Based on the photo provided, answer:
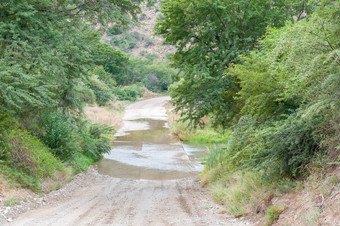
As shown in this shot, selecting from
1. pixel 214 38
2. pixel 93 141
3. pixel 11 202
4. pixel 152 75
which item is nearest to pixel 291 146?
pixel 11 202

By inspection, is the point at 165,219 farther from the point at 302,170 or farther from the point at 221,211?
the point at 302,170

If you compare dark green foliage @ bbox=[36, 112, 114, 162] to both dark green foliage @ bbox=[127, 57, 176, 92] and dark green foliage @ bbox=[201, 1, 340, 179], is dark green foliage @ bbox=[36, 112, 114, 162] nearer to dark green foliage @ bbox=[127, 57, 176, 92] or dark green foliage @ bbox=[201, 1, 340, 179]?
dark green foliage @ bbox=[201, 1, 340, 179]

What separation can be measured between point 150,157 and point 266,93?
1295 cm

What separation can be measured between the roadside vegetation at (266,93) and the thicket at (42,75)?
3.14 meters

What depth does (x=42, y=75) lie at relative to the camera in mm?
12281

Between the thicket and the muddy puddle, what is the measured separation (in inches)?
100

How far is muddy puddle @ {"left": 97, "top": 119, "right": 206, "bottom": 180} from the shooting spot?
671 inches

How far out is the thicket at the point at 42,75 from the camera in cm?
1055

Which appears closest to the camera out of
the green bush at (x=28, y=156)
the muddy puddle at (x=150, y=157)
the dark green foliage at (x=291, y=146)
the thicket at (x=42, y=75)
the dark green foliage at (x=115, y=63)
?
the dark green foliage at (x=291, y=146)

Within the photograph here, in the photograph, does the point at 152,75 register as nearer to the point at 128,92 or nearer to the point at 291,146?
the point at 128,92

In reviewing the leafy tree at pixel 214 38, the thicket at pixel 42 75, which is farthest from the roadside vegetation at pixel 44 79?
the leafy tree at pixel 214 38

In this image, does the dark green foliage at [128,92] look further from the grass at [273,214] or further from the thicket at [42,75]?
the grass at [273,214]

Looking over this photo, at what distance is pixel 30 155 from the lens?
11477 millimetres

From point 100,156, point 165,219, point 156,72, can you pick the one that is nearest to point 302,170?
point 165,219
